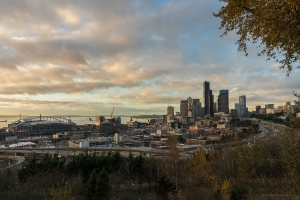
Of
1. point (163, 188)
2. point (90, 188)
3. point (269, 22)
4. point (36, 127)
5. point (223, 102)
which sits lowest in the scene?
point (36, 127)

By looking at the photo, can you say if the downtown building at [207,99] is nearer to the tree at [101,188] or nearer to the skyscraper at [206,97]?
the skyscraper at [206,97]

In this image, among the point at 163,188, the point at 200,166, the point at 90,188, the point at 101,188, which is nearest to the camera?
the point at 163,188

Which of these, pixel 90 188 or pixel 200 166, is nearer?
pixel 90 188

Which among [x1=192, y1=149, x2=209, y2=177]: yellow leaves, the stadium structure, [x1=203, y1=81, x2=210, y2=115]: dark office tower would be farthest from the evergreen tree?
[x1=203, y1=81, x2=210, y2=115]: dark office tower

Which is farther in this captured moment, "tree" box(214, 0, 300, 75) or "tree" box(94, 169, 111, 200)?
"tree" box(94, 169, 111, 200)

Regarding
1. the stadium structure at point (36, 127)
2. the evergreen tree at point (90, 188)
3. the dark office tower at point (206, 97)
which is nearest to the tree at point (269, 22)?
the evergreen tree at point (90, 188)

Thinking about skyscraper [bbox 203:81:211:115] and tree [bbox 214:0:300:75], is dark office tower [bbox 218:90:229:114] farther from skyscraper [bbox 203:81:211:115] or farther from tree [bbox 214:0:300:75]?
tree [bbox 214:0:300:75]

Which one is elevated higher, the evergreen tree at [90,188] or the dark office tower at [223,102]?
the dark office tower at [223,102]

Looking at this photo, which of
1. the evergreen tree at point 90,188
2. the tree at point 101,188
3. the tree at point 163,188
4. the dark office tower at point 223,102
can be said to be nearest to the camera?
the tree at point 163,188

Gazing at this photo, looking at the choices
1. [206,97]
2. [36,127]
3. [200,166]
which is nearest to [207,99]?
[206,97]

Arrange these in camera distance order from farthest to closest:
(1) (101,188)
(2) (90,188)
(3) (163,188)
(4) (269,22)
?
(2) (90,188) < (1) (101,188) < (3) (163,188) < (4) (269,22)

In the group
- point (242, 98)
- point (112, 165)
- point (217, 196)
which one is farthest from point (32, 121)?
point (242, 98)

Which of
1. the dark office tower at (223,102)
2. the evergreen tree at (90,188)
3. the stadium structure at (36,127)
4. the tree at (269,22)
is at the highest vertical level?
the dark office tower at (223,102)

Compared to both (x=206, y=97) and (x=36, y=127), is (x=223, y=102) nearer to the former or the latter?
(x=206, y=97)
